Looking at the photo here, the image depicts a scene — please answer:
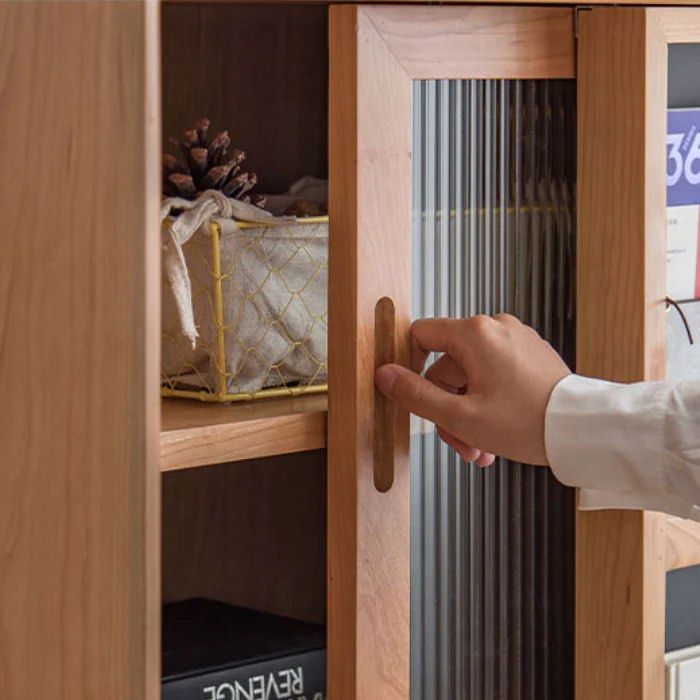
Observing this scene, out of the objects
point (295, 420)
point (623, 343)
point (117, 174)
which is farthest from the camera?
point (623, 343)

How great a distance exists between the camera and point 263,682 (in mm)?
1171

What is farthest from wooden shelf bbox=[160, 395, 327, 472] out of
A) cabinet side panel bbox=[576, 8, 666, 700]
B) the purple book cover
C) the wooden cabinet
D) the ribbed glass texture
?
the purple book cover

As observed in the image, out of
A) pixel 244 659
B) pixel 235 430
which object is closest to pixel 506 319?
pixel 235 430

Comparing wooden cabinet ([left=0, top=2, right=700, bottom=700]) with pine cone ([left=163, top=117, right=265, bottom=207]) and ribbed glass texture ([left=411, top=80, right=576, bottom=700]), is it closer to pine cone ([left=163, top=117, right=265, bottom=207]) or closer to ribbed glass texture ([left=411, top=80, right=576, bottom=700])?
ribbed glass texture ([left=411, top=80, right=576, bottom=700])

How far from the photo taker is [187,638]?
1.25 m

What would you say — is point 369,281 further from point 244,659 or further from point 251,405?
point 244,659

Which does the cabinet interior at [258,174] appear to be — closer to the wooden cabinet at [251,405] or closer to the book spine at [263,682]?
the wooden cabinet at [251,405]

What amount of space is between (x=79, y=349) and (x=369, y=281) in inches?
12.2

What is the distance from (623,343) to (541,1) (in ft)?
0.97

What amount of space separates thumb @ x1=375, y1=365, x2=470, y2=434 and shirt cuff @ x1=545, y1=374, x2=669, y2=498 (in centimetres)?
7

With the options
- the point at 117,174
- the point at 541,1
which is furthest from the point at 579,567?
the point at 117,174

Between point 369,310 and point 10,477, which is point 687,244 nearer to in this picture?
point 369,310

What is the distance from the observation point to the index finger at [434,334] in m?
1.12

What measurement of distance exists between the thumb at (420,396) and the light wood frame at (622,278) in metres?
0.18
